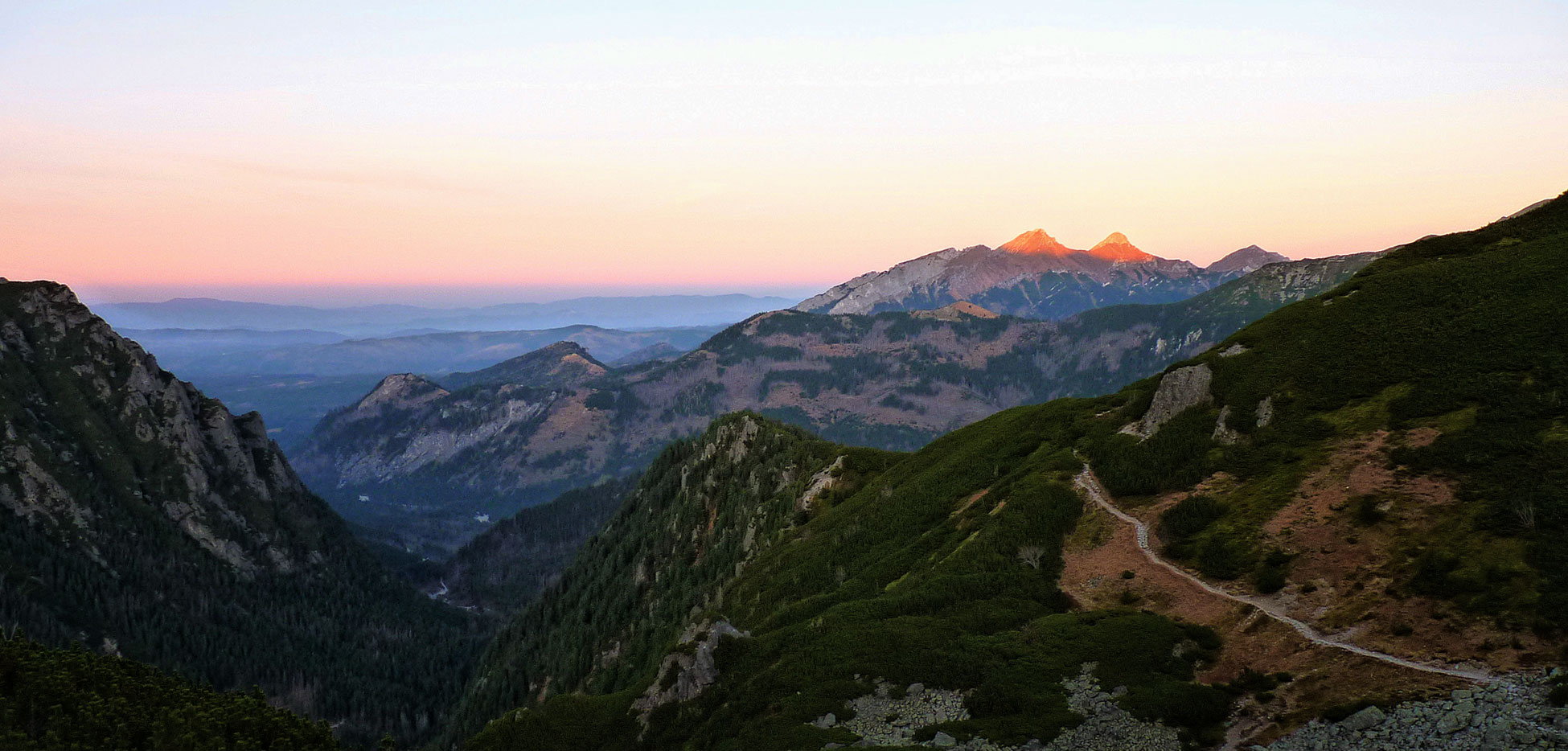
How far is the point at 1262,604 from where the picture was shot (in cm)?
4600

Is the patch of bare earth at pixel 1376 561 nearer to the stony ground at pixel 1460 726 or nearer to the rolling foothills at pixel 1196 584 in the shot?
the rolling foothills at pixel 1196 584

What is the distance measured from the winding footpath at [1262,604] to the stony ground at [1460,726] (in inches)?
63.0

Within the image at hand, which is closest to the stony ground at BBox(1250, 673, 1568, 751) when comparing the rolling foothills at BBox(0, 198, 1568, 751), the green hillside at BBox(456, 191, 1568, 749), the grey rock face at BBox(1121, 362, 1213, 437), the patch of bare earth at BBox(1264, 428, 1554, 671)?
the rolling foothills at BBox(0, 198, 1568, 751)

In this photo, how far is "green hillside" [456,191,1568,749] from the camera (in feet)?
139

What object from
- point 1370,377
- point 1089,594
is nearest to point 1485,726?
point 1089,594

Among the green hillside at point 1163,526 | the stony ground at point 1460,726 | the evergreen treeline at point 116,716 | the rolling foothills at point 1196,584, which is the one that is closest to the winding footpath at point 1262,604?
the rolling foothills at point 1196,584

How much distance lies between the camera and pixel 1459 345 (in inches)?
2514

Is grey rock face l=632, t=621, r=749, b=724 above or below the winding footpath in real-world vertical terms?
below

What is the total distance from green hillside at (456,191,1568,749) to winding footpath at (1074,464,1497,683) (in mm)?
1445

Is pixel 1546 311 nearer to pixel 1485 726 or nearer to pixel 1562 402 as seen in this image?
pixel 1562 402

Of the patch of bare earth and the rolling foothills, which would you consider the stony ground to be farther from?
the patch of bare earth

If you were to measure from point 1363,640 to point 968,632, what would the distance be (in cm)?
2081

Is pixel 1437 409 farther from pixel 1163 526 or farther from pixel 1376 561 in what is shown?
pixel 1163 526

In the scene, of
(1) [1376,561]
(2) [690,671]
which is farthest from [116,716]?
(1) [1376,561]
